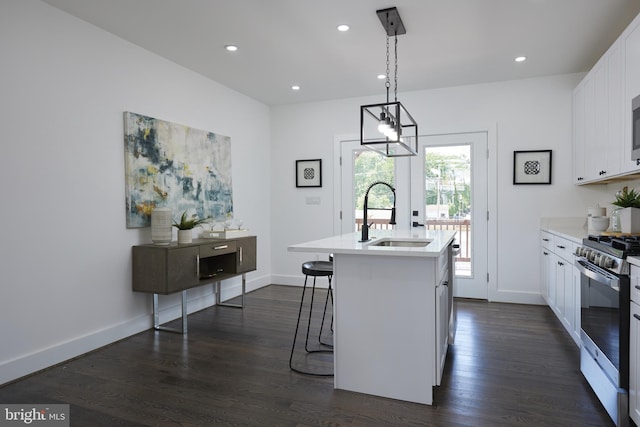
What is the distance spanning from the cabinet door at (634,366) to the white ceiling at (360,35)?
2.19 meters

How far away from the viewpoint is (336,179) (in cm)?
545

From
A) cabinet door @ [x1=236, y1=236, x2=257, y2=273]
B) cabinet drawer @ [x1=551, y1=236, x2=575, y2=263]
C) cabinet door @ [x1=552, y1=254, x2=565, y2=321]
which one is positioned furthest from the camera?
cabinet door @ [x1=236, y1=236, x2=257, y2=273]

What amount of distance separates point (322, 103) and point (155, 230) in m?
2.98

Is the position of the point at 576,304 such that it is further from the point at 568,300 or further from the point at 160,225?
the point at 160,225

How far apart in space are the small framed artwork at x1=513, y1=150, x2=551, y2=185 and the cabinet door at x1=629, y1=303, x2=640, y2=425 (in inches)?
114

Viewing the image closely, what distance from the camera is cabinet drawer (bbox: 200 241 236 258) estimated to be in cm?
378

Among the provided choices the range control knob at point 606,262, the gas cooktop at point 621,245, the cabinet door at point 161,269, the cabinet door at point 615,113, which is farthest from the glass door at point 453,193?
the cabinet door at point 161,269

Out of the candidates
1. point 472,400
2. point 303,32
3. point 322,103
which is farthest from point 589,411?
point 322,103

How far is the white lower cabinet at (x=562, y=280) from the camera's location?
302 centimetres

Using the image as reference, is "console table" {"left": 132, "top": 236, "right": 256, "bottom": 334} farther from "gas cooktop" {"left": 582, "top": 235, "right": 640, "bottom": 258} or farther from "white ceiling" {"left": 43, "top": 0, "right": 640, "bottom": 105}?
"gas cooktop" {"left": 582, "top": 235, "right": 640, "bottom": 258}

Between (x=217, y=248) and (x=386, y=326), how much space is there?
213 cm

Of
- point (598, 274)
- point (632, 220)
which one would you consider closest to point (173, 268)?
point (598, 274)

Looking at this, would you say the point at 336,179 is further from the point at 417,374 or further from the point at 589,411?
the point at 589,411

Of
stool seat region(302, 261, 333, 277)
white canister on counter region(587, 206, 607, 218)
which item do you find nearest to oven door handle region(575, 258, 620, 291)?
white canister on counter region(587, 206, 607, 218)
